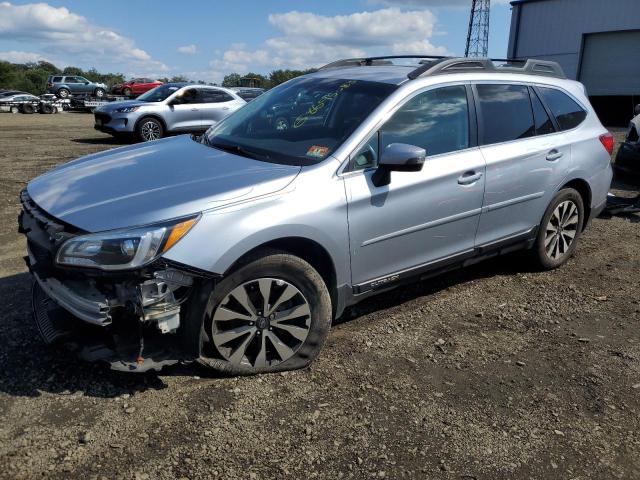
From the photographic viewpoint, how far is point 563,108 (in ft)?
16.7

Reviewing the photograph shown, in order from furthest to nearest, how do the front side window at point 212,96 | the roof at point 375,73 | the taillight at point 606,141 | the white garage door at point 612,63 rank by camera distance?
the white garage door at point 612,63 → the front side window at point 212,96 → the taillight at point 606,141 → the roof at point 375,73

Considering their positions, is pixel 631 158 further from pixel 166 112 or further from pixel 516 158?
pixel 166 112

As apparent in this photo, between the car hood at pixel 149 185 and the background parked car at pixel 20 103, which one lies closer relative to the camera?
the car hood at pixel 149 185

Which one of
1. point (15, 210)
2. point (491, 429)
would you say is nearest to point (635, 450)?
point (491, 429)

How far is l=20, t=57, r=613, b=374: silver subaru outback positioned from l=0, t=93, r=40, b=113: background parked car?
29207 millimetres

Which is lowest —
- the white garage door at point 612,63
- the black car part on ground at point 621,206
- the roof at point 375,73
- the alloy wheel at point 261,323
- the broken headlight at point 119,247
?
the alloy wheel at point 261,323

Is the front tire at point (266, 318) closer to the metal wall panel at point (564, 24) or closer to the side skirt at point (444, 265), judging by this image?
the side skirt at point (444, 265)

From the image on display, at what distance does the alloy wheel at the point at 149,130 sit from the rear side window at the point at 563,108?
36.6 ft

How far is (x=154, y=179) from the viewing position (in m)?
3.27

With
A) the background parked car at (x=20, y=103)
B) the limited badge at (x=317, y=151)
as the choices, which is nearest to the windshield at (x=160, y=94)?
the limited badge at (x=317, y=151)

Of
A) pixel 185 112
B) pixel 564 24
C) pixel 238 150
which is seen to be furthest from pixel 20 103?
pixel 238 150

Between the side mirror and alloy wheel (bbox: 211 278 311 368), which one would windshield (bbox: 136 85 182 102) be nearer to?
the side mirror

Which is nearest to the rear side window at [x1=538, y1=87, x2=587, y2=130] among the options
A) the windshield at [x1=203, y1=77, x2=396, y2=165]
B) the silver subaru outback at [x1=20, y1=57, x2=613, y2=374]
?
the silver subaru outback at [x1=20, y1=57, x2=613, y2=374]

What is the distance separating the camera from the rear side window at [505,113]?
170 inches
